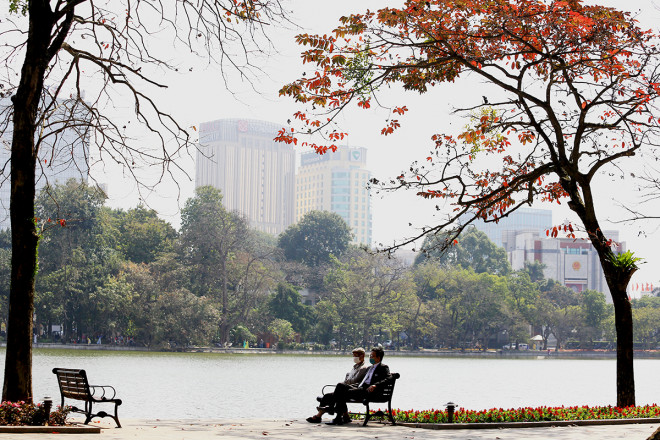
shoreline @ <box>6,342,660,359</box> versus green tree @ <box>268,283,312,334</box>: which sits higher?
green tree @ <box>268,283,312,334</box>

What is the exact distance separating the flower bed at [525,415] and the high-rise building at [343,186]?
173 m

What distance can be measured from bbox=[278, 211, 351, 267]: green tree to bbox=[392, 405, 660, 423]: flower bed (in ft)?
267

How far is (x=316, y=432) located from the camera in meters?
9.85

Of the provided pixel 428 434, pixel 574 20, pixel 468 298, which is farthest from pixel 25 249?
pixel 468 298

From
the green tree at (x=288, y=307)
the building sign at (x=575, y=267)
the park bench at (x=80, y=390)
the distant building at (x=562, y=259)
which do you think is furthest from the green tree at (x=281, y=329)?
the building sign at (x=575, y=267)

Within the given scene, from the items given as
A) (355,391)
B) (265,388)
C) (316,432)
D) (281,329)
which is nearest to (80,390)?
(316,432)

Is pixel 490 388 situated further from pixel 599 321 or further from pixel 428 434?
pixel 599 321

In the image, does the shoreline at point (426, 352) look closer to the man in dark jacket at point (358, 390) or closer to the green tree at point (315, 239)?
the green tree at point (315, 239)

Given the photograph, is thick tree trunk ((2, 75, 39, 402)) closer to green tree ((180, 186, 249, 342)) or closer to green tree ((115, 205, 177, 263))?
green tree ((180, 186, 249, 342))

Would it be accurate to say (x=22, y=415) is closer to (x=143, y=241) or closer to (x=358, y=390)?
(x=358, y=390)

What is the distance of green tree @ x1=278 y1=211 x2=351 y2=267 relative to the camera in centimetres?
9419

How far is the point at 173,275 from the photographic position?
194ft

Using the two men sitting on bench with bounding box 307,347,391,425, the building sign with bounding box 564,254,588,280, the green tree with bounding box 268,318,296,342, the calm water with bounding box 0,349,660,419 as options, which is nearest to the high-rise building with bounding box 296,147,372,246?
the building sign with bounding box 564,254,588,280

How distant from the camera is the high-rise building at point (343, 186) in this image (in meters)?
189
